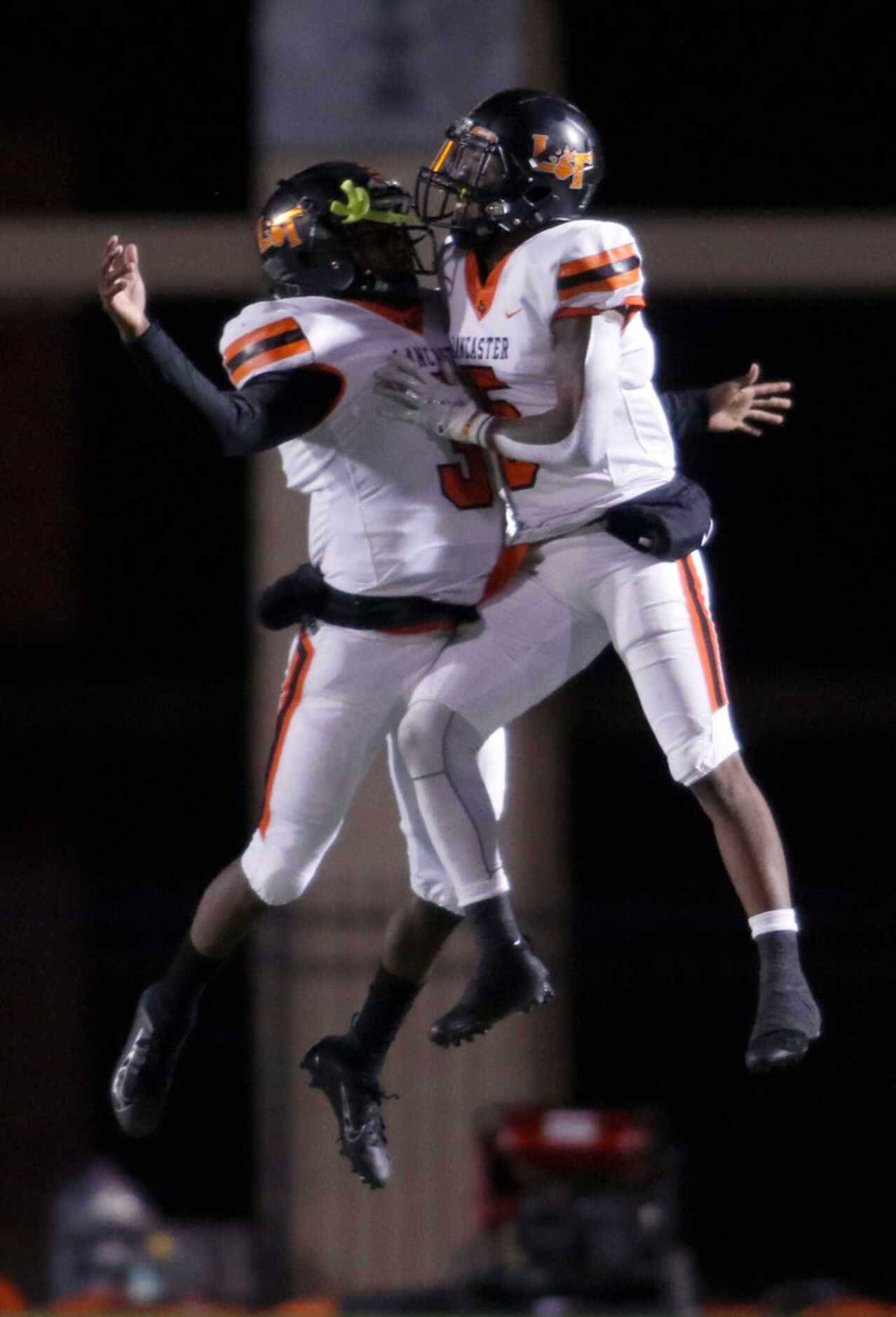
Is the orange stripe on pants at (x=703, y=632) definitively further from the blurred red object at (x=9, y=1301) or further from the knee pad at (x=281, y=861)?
the blurred red object at (x=9, y=1301)

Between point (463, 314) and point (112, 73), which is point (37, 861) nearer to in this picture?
point (112, 73)

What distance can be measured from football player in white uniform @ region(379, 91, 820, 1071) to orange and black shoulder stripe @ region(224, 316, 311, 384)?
15cm

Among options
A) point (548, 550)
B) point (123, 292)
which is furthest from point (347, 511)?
point (123, 292)

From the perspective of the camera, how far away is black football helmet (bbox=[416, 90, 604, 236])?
373cm

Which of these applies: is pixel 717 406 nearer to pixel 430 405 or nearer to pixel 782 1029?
pixel 430 405

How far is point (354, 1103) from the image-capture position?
4.12m

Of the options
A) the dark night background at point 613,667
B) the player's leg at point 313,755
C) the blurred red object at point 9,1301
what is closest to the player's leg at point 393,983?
the player's leg at point 313,755

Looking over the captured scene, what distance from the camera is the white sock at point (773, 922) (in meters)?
3.73

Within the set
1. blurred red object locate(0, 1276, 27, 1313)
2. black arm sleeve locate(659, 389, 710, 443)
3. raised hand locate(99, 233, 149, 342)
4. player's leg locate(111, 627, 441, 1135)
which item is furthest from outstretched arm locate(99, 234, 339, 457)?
blurred red object locate(0, 1276, 27, 1313)

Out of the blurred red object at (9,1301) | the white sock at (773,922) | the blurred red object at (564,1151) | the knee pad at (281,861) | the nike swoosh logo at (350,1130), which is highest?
the knee pad at (281,861)

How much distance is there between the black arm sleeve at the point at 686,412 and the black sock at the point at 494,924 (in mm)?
858

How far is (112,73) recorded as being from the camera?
29.1 feet

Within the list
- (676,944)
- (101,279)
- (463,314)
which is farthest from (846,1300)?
(101,279)

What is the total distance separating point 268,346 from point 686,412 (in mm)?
777
